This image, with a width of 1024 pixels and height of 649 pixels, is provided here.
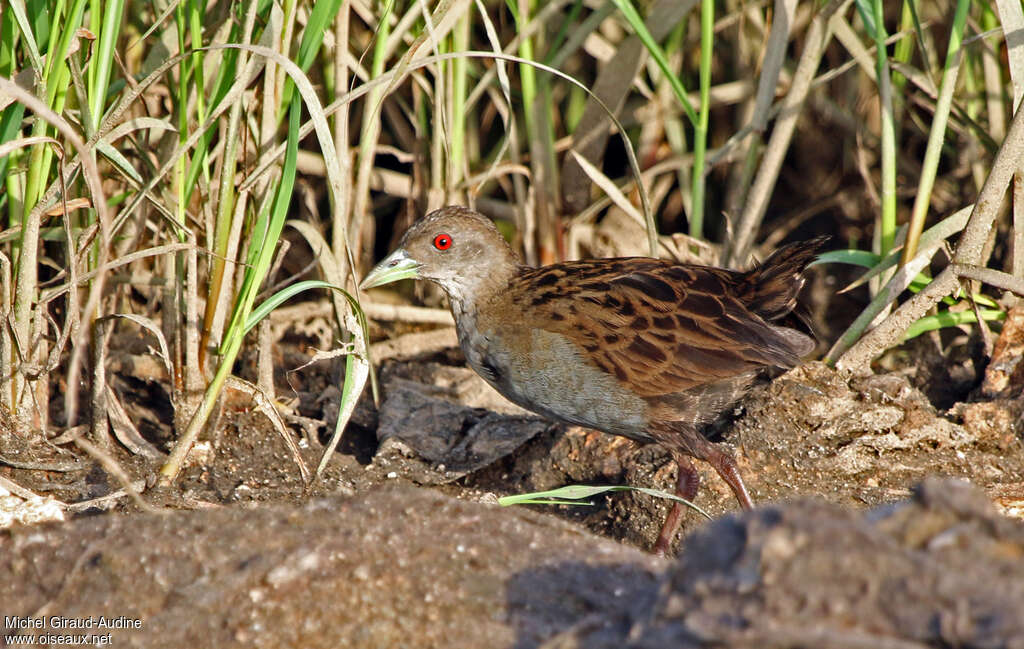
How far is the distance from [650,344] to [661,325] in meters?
0.09

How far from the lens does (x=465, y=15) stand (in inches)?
175

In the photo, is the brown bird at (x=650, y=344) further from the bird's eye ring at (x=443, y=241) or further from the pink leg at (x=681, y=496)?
the bird's eye ring at (x=443, y=241)

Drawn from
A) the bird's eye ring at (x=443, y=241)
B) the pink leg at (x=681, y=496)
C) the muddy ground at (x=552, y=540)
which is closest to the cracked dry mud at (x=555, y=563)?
the muddy ground at (x=552, y=540)

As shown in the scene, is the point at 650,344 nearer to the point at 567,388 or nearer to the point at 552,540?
the point at 567,388

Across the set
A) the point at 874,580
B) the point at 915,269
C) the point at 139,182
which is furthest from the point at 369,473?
the point at 874,580

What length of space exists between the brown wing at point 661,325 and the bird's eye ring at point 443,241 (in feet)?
1.33

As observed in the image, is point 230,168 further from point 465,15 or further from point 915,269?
point 915,269

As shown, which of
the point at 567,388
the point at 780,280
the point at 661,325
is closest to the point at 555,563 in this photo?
the point at 567,388

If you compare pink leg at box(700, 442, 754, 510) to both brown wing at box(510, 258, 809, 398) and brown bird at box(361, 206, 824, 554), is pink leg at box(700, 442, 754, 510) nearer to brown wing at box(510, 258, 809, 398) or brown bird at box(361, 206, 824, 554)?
brown bird at box(361, 206, 824, 554)

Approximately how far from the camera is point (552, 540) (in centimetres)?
243

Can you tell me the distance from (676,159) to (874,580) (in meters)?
3.72

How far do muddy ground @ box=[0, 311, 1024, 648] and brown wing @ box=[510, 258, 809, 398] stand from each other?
368 mm

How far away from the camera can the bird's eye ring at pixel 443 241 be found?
A: 4.14 m

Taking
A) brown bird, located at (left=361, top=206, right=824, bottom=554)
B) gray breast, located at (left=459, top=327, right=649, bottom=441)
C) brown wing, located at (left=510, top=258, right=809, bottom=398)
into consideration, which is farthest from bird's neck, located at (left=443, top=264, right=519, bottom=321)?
gray breast, located at (left=459, top=327, right=649, bottom=441)
